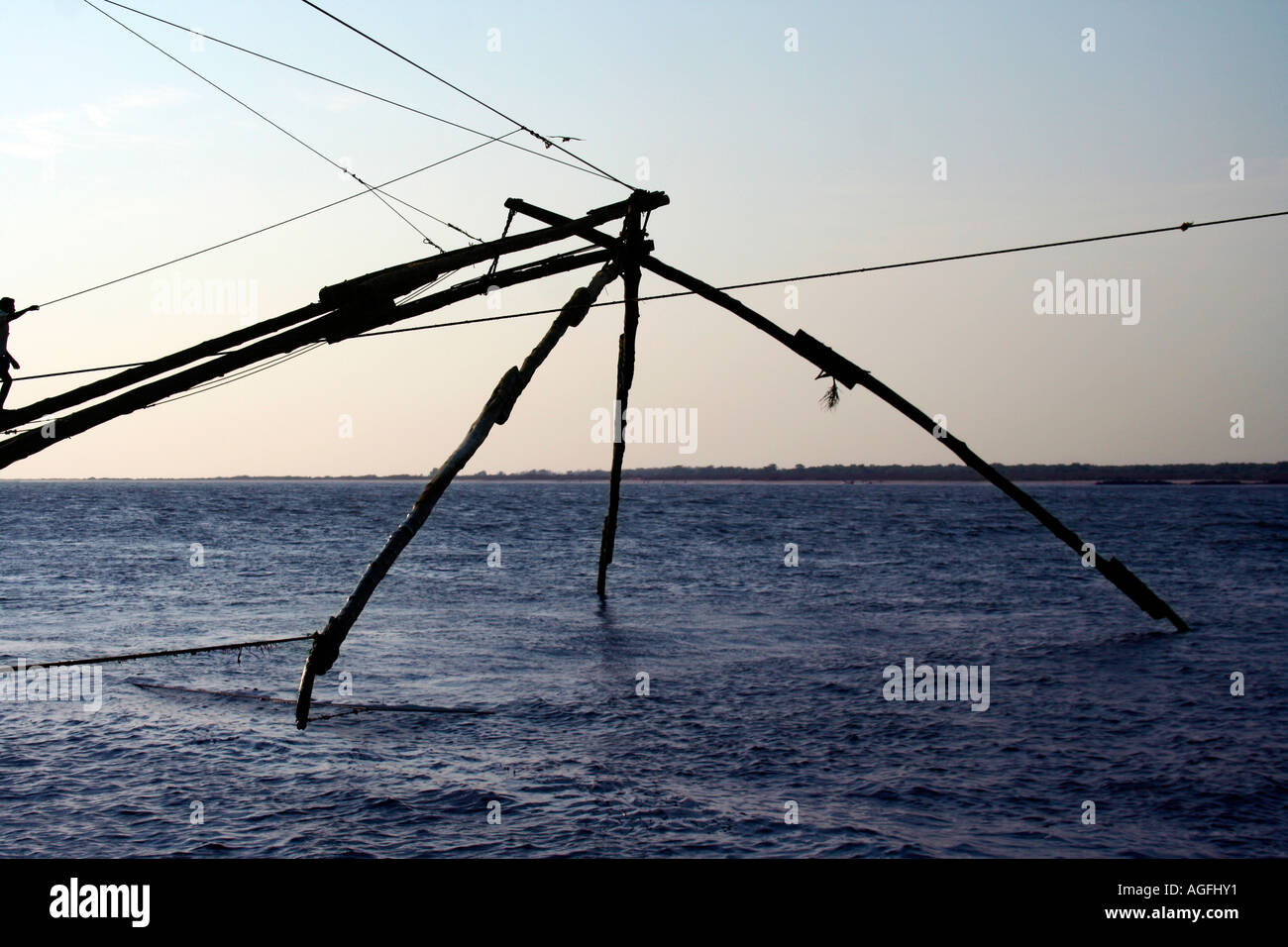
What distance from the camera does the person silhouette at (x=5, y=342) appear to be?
35.3ft

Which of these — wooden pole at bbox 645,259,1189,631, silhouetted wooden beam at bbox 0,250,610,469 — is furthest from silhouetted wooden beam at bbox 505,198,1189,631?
silhouetted wooden beam at bbox 0,250,610,469

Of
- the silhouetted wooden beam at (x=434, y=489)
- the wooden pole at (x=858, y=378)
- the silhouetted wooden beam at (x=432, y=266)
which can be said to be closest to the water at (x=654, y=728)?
the silhouetted wooden beam at (x=434, y=489)

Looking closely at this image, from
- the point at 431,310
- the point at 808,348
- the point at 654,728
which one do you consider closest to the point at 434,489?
the point at 431,310

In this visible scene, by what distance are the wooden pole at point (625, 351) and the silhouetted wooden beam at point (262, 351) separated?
13.5 feet

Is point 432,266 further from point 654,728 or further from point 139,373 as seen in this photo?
point 654,728

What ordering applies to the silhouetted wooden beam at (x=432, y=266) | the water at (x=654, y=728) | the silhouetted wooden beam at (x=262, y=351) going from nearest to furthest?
the silhouetted wooden beam at (x=262, y=351), the water at (x=654, y=728), the silhouetted wooden beam at (x=432, y=266)

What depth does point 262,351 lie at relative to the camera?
1170cm

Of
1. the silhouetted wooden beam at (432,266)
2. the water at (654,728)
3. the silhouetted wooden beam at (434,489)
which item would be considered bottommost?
the water at (654,728)

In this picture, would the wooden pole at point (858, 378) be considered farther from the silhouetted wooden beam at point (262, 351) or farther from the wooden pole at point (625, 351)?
the silhouetted wooden beam at point (262, 351)

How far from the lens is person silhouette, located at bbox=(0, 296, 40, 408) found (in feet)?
35.3
